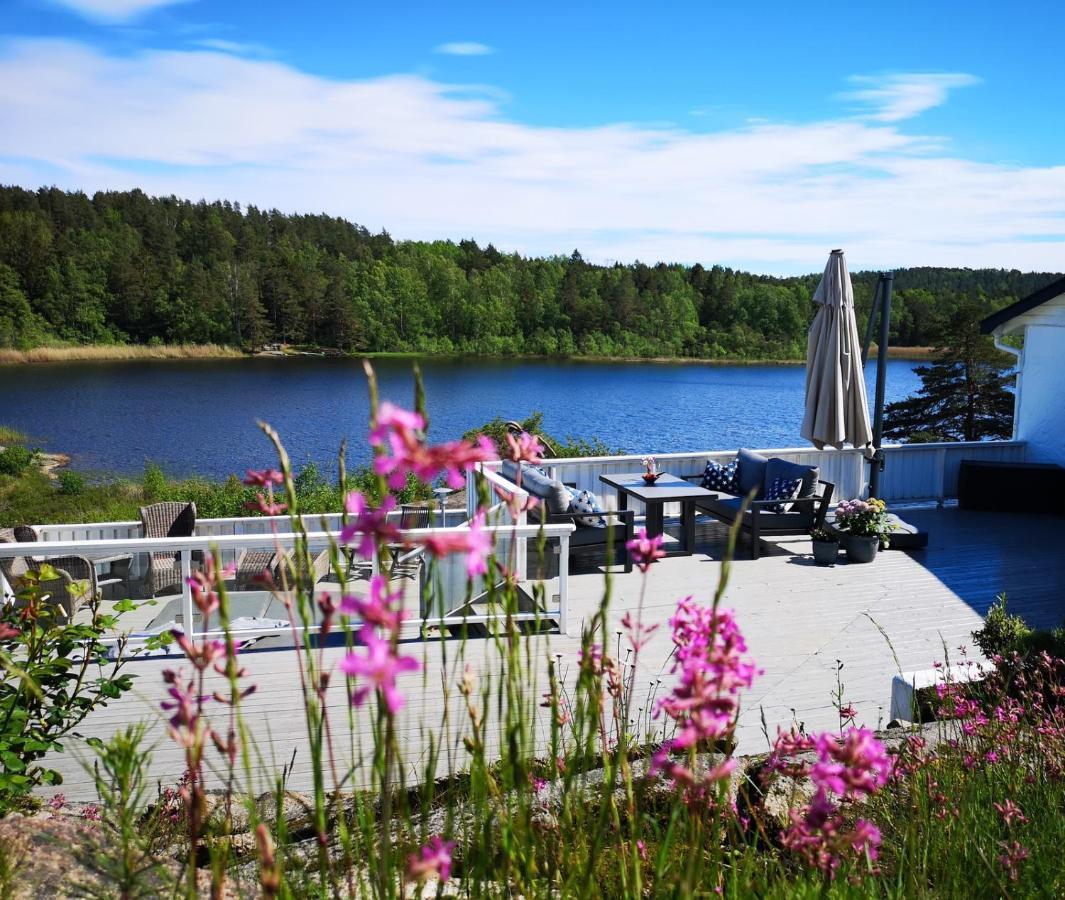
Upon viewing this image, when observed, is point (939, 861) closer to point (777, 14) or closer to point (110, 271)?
point (777, 14)

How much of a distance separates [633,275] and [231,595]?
62601 millimetres

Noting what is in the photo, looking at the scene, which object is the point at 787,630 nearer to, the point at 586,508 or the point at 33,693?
the point at 586,508

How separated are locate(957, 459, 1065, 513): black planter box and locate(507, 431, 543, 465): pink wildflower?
10.4 meters

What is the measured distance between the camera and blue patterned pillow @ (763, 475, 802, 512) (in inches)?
337

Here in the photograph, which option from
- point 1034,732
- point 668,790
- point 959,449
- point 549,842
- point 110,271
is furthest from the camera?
point 110,271

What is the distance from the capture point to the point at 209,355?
53188 millimetres

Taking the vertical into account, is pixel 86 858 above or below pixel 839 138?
below

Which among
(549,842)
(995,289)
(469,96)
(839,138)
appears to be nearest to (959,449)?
(549,842)

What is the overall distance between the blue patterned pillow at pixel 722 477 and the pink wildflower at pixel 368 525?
29.2 feet

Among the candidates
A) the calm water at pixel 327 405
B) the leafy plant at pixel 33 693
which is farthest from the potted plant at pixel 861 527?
the calm water at pixel 327 405

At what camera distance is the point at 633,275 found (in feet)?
219

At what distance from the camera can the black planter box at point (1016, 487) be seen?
1041cm

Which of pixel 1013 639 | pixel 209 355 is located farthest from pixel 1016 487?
pixel 209 355

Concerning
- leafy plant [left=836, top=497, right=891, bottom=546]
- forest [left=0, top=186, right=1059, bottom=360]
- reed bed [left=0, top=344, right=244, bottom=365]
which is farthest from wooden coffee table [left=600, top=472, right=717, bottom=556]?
reed bed [left=0, top=344, right=244, bottom=365]
